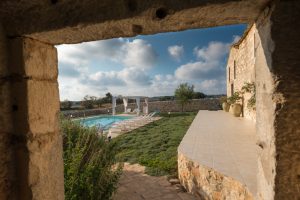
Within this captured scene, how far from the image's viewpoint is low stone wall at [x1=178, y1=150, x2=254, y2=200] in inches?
107

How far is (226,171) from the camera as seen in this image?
3.15m

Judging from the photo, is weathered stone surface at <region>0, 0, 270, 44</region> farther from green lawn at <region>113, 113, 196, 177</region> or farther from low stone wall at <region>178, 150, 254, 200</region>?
green lawn at <region>113, 113, 196, 177</region>

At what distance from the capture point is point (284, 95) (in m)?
1.18

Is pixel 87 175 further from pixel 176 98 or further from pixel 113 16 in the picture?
pixel 176 98

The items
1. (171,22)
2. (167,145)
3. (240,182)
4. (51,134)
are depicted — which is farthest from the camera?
(167,145)

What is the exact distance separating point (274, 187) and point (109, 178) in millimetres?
2456

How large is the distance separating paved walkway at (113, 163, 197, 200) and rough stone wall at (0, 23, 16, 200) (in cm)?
248

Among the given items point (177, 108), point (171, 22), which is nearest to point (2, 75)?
point (171, 22)

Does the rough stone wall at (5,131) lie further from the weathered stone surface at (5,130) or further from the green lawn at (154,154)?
the green lawn at (154,154)

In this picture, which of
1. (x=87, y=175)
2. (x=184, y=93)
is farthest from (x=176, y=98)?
(x=87, y=175)

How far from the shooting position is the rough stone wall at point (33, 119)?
1.59m

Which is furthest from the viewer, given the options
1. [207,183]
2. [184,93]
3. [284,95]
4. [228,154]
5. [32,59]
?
[184,93]

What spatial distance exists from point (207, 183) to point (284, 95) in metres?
2.58

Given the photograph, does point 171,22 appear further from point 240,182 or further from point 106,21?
point 240,182
